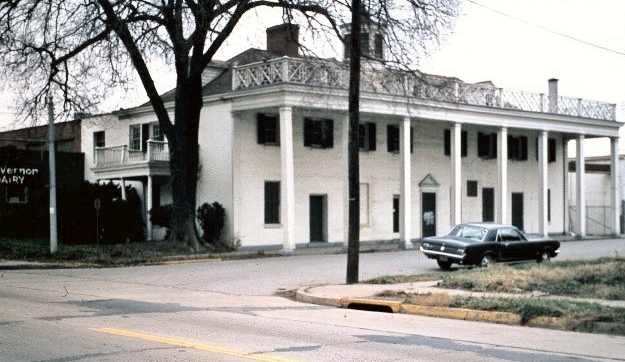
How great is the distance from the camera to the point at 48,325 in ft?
39.9

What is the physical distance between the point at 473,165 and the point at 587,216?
16.5m

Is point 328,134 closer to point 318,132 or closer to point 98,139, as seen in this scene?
point 318,132

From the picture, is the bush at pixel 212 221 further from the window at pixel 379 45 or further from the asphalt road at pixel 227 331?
the asphalt road at pixel 227 331

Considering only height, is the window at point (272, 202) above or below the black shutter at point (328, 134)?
below

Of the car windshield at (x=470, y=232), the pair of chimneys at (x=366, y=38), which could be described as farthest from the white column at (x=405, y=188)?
the car windshield at (x=470, y=232)

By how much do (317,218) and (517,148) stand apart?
→ 15679mm

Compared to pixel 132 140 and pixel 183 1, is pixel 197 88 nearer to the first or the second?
pixel 183 1

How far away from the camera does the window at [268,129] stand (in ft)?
118

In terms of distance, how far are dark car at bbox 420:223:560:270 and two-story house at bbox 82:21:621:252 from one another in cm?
557

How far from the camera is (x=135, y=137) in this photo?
41.4 meters

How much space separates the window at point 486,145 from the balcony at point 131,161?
1760 centimetres

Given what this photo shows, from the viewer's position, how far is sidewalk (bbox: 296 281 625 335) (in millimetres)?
13156

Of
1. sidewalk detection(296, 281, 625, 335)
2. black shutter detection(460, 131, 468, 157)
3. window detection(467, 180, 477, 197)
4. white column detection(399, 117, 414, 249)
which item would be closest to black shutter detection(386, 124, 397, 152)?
white column detection(399, 117, 414, 249)

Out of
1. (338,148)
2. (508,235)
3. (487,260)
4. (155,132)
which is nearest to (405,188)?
(338,148)
